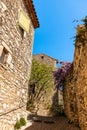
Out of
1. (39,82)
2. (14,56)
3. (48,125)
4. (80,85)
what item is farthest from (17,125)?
(39,82)

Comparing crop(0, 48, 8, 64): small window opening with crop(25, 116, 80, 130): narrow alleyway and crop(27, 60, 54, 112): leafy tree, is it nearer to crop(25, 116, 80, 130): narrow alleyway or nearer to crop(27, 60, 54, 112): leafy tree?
crop(25, 116, 80, 130): narrow alleyway

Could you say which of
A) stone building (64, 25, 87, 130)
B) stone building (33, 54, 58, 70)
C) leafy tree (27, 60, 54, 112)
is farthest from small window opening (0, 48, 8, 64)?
stone building (33, 54, 58, 70)

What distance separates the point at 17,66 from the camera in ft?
29.3

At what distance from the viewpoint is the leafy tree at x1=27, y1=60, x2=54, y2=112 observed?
19.6 m

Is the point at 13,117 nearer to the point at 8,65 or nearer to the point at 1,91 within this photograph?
the point at 1,91

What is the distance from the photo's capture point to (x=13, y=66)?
8445mm

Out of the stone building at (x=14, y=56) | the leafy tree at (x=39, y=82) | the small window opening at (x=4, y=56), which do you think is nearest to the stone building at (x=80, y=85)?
the stone building at (x=14, y=56)

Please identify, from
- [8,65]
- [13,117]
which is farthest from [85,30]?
[13,117]

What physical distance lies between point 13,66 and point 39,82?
11.5 metres

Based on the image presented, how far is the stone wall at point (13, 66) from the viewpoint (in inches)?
289

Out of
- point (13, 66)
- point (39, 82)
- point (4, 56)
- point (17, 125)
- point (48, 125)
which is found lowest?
point (48, 125)

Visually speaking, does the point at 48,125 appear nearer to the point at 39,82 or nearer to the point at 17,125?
the point at 17,125

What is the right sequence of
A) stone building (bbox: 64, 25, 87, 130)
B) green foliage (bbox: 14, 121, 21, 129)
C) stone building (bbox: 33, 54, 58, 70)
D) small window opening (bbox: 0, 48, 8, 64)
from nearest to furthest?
1. small window opening (bbox: 0, 48, 8, 64)
2. stone building (bbox: 64, 25, 87, 130)
3. green foliage (bbox: 14, 121, 21, 129)
4. stone building (bbox: 33, 54, 58, 70)

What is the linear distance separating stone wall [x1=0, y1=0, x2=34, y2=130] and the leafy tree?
9060 millimetres
